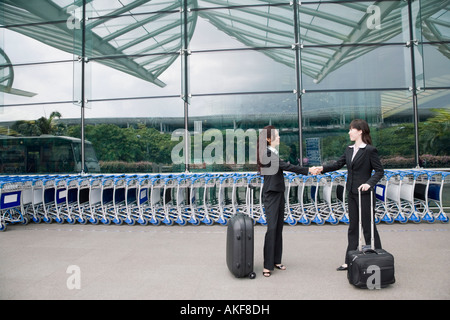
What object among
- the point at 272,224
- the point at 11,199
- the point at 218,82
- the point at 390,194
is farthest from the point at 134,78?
the point at 390,194

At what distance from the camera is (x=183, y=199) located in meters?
6.70

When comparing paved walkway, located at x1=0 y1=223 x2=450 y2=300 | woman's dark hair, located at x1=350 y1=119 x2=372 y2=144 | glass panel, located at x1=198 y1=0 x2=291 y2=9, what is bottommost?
paved walkway, located at x1=0 y1=223 x2=450 y2=300

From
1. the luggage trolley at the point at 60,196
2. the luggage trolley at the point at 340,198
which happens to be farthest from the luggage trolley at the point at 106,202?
the luggage trolley at the point at 340,198

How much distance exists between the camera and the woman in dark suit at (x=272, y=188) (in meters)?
3.64

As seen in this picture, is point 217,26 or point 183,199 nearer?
point 183,199

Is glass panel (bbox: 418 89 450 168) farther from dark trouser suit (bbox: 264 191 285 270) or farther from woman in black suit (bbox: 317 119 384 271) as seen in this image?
dark trouser suit (bbox: 264 191 285 270)

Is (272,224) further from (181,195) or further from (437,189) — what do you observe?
(437,189)

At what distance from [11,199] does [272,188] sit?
18.0 ft

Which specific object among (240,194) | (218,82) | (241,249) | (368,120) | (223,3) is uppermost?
(223,3)

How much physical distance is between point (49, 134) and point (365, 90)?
8.06 m

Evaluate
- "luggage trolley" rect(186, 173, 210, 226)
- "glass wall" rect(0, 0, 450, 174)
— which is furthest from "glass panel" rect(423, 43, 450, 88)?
"luggage trolley" rect(186, 173, 210, 226)

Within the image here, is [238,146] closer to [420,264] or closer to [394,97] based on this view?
[394,97]

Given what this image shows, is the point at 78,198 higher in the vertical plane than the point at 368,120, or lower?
lower

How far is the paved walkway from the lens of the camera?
3211 mm
